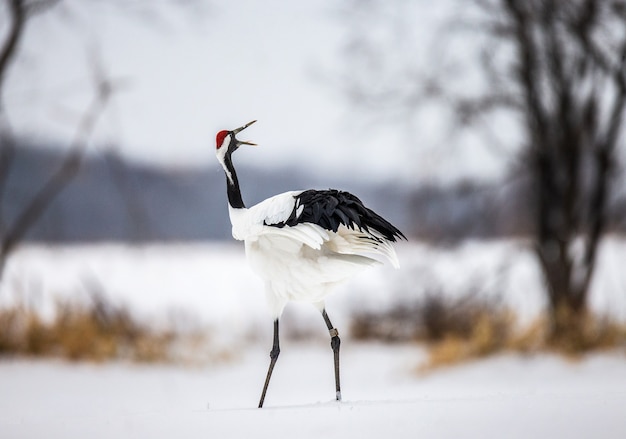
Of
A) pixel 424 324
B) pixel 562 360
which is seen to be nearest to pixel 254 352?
pixel 424 324

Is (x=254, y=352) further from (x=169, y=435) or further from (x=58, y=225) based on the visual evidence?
(x=169, y=435)

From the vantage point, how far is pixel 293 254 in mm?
2996

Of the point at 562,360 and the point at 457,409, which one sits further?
the point at 562,360

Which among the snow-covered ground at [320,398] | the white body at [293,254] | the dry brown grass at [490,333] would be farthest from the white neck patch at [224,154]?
the dry brown grass at [490,333]

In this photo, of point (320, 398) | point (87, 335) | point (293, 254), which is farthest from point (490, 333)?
point (293, 254)

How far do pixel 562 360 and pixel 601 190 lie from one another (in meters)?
1.60

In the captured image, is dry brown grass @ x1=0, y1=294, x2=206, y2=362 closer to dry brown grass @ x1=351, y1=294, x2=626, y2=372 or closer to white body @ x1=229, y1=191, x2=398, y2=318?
dry brown grass @ x1=351, y1=294, x2=626, y2=372

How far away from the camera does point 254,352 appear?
24.5 ft

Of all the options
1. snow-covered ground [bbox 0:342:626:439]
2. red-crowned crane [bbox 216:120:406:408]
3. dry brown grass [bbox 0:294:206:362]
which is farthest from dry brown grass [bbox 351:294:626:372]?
red-crowned crane [bbox 216:120:406:408]

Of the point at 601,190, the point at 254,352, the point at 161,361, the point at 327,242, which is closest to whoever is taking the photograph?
the point at 327,242

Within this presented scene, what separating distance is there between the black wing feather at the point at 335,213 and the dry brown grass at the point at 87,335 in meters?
4.48

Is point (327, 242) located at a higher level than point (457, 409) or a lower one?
higher

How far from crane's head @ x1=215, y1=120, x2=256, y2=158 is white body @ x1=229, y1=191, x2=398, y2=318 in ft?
0.91

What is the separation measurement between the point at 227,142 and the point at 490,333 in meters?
3.94
